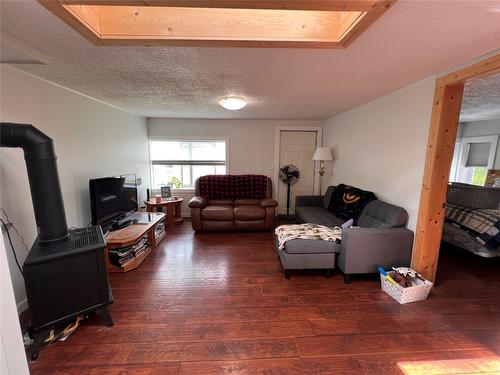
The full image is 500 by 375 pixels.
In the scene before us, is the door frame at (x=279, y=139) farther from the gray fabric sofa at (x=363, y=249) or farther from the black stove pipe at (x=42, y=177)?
the black stove pipe at (x=42, y=177)

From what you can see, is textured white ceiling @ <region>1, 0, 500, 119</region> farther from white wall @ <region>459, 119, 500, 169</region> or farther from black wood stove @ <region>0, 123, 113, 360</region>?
white wall @ <region>459, 119, 500, 169</region>

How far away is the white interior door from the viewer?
4672 mm

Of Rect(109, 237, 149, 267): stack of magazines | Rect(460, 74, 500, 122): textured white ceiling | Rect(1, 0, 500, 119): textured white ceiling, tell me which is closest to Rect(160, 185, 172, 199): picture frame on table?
Rect(109, 237, 149, 267): stack of magazines

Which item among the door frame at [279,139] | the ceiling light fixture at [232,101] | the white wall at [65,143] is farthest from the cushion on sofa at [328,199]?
the white wall at [65,143]

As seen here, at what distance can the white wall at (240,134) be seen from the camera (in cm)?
452

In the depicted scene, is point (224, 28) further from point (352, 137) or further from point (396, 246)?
point (352, 137)

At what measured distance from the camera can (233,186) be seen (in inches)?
176

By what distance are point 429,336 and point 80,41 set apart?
327cm

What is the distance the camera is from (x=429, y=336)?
66.3 inches

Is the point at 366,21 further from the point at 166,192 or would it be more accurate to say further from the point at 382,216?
the point at 166,192

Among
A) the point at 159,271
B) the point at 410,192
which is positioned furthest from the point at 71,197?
the point at 410,192

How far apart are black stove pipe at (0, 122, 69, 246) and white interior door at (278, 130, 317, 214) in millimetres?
3784

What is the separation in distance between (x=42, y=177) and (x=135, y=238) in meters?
1.23

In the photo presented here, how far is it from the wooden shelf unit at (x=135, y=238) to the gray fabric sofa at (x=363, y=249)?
1.79m
